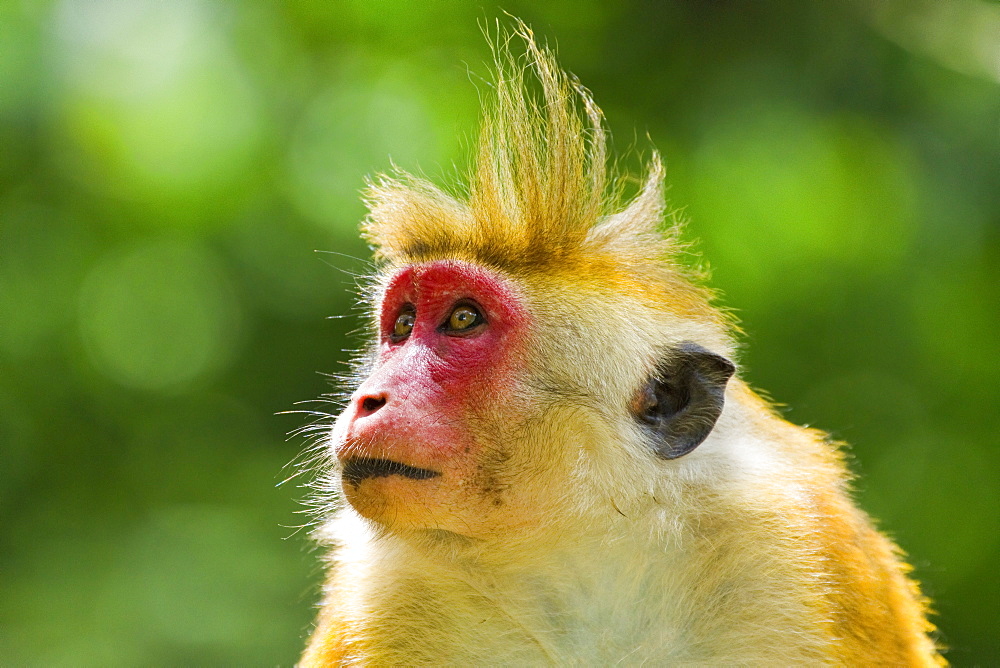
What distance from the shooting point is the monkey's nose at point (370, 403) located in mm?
3834

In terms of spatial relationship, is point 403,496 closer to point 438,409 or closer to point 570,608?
point 438,409

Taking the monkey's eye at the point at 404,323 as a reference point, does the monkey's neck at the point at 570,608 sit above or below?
below

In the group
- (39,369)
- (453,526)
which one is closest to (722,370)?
(453,526)

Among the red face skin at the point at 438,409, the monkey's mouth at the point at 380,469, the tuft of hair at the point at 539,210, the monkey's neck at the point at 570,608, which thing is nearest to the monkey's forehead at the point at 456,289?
the red face skin at the point at 438,409

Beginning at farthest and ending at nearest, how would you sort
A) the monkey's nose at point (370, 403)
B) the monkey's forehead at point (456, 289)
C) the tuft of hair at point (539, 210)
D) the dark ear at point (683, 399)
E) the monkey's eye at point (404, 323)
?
the monkey's eye at point (404, 323) < the tuft of hair at point (539, 210) < the monkey's forehead at point (456, 289) < the dark ear at point (683, 399) < the monkey's nose at point (370, 403)

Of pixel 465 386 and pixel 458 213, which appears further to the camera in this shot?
pixel 458 213

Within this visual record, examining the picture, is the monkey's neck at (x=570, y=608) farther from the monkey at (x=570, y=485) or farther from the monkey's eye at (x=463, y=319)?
the monkey's eye at (x=463, y=319)

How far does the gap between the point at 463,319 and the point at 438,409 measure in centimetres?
54

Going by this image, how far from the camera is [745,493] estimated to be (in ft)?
13.2

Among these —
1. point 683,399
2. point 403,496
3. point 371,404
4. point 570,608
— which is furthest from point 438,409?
point 683,399

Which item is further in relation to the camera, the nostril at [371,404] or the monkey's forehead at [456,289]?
the monkey's forehead at [456,289]

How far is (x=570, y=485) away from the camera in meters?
3.92

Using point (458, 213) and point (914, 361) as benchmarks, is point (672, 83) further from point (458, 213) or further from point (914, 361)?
point (458, 213)

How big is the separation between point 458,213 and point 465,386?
1.07 metres
